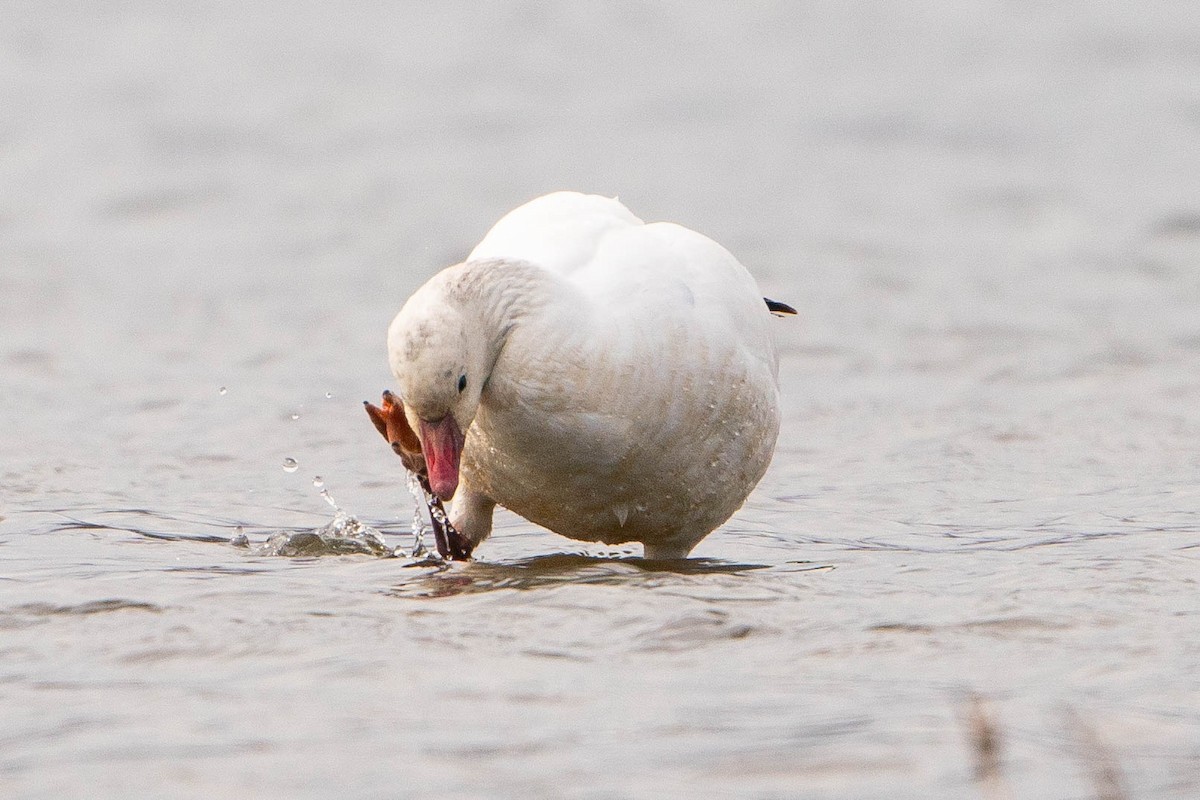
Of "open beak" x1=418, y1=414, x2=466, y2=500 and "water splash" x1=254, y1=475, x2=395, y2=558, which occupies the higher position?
"open beak" x1=418, y1=414, x2=466, y2=500

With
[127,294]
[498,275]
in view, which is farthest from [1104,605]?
[127,294]

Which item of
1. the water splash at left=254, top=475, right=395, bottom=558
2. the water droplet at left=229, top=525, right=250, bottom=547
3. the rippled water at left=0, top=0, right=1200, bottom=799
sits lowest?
the water droplet at left=229, top=525, right=250, bottom=547

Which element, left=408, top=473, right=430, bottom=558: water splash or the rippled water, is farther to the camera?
left=408, top=473, right=430, bottom=558: water splash

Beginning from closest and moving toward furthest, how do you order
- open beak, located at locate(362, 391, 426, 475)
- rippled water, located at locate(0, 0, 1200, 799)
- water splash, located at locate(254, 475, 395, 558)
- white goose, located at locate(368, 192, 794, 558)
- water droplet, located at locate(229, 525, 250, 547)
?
rippled water, located at locate(0, 0, 1200, 799) → white goose, located at locate(368, 192, 794, 558) → open beak, located at locate(362, 391, 426, 475) → water splash, located at locate(254, 475, 395, 558) → water droplet, located at locate(229, 525, 250, 547)

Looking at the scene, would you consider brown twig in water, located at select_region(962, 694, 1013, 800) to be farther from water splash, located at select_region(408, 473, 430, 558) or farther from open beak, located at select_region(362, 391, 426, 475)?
water splash, located at select_region(408, 473, 430, 558)

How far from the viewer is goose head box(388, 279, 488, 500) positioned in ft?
18.1

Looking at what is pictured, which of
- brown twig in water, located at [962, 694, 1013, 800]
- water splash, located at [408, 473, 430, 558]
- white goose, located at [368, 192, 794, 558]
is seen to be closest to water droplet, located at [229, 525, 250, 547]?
water splash, located at [408, 473, 430, 558]

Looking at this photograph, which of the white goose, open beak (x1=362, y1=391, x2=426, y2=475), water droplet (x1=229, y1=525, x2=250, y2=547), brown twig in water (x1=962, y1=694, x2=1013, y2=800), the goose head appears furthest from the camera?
water droplet (x1=229, y1=525, x2=250, y2=547)

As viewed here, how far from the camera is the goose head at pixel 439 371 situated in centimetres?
553

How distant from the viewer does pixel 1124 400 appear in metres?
10.6

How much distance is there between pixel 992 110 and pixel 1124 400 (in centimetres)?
819

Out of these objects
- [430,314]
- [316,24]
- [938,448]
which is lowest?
[938,448]

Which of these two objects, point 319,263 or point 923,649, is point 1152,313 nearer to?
point 319,263

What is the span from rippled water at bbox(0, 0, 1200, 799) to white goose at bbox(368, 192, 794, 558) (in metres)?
0.31
